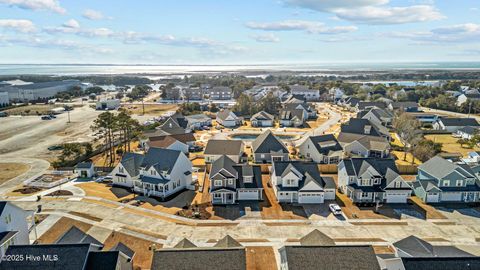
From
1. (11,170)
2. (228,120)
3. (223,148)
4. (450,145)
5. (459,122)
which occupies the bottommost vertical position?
(11,170)

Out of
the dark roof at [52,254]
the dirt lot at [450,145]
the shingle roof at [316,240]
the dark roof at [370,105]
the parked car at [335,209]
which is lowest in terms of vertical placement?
the parked car at [335,209]

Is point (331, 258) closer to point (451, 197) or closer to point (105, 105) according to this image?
point (451, 197)

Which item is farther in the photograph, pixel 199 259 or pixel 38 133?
pixel 38 133

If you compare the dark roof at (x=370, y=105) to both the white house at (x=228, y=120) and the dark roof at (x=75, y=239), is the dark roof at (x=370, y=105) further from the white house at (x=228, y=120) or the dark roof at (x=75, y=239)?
the dark roof at (x=75, y=239)

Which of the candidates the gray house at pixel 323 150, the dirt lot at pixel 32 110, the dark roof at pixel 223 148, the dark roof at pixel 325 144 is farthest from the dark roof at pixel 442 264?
the dirt lot at pixel 32 110

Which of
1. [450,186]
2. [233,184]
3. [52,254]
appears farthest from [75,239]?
[450,186]
